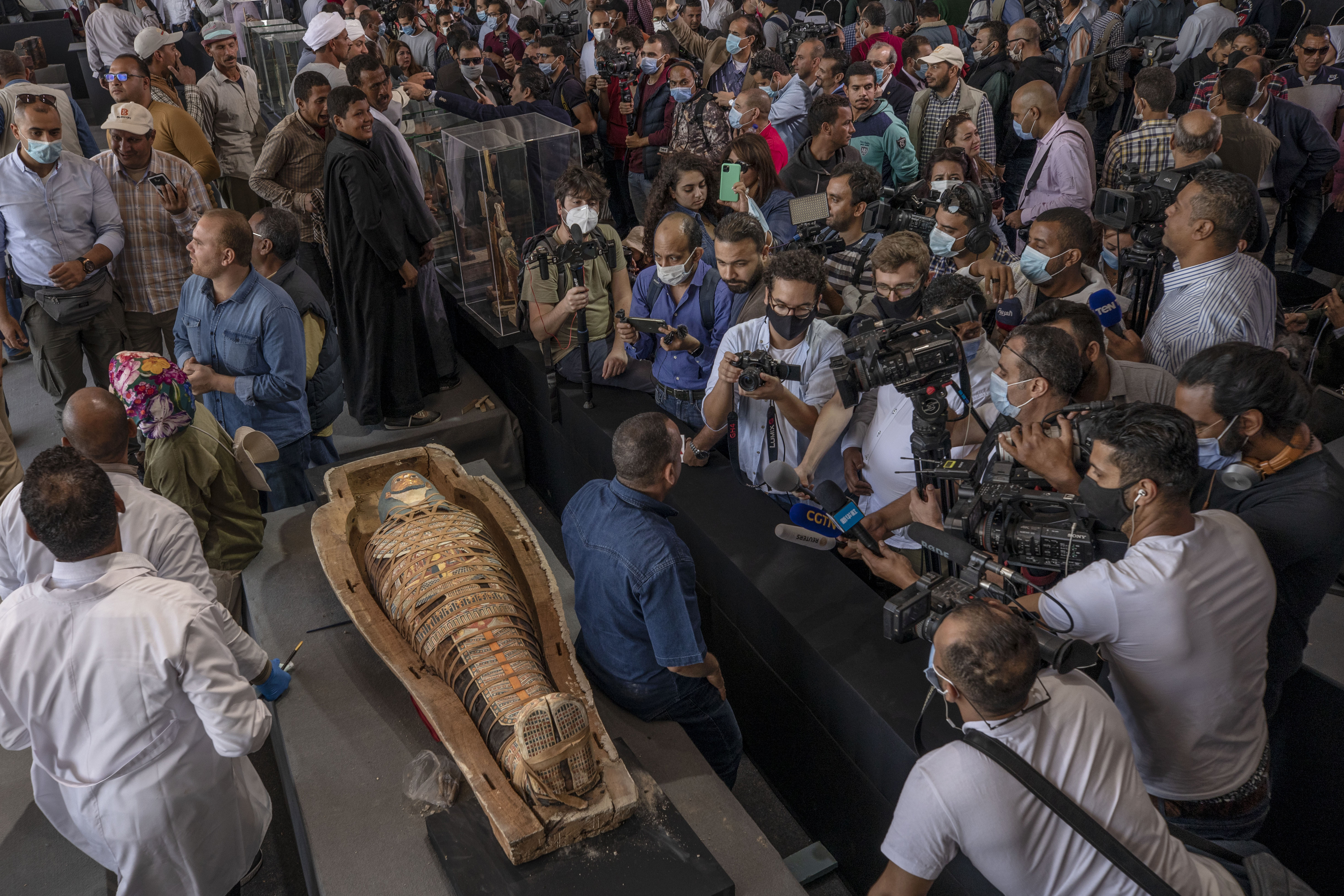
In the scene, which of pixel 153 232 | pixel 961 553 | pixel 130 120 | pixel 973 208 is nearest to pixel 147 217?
pixel 153 232

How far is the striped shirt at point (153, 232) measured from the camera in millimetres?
5355

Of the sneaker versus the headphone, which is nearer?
the headphone

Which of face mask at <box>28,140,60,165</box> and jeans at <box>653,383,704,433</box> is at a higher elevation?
face mask at <box>28,140,60,165</box>

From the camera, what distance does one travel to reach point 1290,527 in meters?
2.75

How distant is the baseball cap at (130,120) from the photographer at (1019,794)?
5.06 metres

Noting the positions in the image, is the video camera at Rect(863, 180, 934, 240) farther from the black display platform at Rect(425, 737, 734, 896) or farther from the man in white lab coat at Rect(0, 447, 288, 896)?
the man in white lab coat at Rect(0, 447, 288, 896)

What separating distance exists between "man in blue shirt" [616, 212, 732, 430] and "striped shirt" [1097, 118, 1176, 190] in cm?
270

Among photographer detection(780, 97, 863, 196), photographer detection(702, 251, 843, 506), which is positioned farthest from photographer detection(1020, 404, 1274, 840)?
photographer detection(780, 97, 863, 196)

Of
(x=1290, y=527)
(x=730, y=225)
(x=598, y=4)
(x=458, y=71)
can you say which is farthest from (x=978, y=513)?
(x=598, y=4)

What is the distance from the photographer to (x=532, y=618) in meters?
3.45

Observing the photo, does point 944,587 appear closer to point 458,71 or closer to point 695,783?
point 695,783

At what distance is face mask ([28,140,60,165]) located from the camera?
4887mm

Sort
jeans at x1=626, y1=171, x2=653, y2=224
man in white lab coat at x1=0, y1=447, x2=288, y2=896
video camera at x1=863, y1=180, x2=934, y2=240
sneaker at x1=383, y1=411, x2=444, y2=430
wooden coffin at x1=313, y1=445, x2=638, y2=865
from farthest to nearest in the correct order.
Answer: jeans at x1=626, y1=171, x2=653, y2=224
sneaker at x1=383, y1=411, x2=444, y2=430
video camera at x1=863, y1=180, x2=934, y2=240
wooden coffin at x1=313, y1=445, x2=638, y2=865
man in white lab coat at x1=0, y1=447, x2=288, y2=896

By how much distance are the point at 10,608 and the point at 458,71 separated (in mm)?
6517
